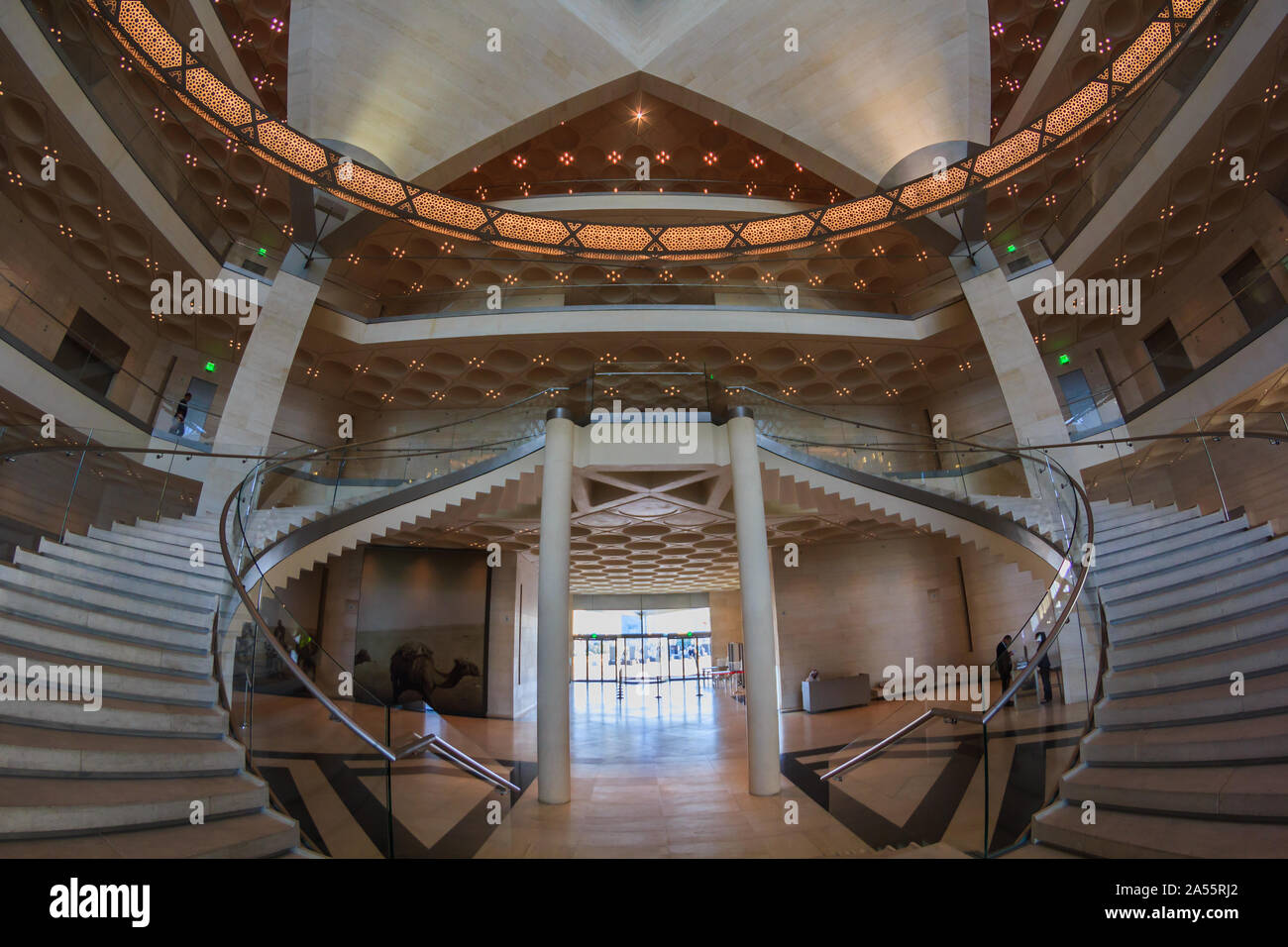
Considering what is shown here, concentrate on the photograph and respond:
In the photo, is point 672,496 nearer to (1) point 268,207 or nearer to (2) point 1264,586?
(2) point 1264,586

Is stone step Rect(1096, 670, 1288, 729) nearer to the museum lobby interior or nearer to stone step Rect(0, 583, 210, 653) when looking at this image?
the museum lobby interior

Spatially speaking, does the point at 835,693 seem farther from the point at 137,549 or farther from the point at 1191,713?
the point at 137,549

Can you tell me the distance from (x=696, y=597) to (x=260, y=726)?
23.5 metres

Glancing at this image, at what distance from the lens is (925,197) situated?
11.5 meters

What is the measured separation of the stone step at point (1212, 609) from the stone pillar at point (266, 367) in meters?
10.7

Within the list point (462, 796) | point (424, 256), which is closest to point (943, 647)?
point (462, 796)

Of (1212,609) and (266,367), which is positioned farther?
(266,367)

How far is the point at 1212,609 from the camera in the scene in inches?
171

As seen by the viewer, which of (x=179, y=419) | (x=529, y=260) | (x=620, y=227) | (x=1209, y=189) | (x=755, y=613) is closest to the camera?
(x=755, y=613)

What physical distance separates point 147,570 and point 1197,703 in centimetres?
785

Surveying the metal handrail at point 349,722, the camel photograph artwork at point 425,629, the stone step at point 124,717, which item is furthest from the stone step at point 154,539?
the camel photograph artwork at point 425,629

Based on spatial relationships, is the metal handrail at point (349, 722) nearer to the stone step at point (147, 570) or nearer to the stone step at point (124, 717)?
the stone step at point (124, 717)

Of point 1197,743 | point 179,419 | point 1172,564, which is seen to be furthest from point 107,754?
point 179,419
